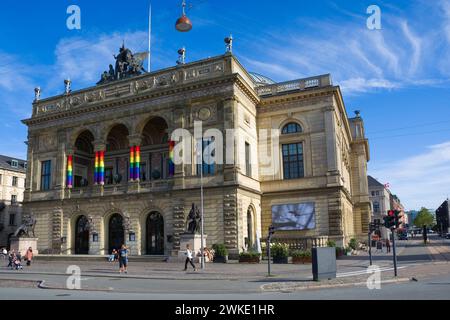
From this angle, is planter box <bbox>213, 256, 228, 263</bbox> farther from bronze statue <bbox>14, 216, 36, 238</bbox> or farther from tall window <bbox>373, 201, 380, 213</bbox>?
tall window <bbox>373, 201, 380, 213</bbox>

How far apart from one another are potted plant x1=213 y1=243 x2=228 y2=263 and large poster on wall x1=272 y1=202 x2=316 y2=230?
29.6 ft

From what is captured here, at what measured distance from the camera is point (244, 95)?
137 feet

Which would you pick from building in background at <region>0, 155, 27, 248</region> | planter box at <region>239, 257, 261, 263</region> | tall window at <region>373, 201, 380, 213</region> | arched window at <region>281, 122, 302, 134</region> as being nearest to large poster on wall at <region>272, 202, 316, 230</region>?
arched window at <region>281, 122, 302, 134</region>

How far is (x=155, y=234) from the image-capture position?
135ft

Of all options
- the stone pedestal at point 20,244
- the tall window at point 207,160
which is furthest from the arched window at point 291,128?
the stone pedestal at point 20,244

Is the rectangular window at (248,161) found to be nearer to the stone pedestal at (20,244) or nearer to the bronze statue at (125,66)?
the bronze statue at (125,66)

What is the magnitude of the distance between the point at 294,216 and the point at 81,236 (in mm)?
22130

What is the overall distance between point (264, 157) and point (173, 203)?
35.4ft

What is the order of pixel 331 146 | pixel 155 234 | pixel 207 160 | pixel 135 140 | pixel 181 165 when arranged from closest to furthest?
pixel 207 160, pixel 181 165, pixel 331 146, pixel 155 234, pixel 135 140

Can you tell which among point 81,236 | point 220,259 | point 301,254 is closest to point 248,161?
point 220,259

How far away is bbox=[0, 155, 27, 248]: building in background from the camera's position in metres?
70.8

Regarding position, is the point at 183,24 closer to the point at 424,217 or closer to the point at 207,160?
the point at 207,160
